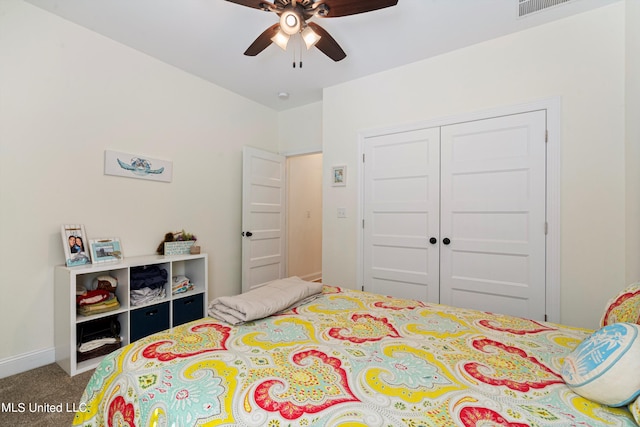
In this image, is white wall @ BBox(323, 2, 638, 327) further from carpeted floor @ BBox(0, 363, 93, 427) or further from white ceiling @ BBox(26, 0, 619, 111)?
carpeted floor @ BBox(0, 363, 93, 427)

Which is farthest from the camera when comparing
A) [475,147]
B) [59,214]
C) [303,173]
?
[303,173]

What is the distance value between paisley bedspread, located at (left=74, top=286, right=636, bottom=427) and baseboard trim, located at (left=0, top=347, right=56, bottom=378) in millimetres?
1630

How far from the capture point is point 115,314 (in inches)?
93.8

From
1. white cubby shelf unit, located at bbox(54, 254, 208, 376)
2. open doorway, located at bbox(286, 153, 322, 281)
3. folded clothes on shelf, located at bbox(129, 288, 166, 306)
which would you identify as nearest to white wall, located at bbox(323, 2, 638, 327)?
open doorway, located at bbox(286, 153, 322, 281)

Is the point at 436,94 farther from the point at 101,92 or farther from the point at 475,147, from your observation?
the point at 101,92

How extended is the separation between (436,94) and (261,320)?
2.57 m

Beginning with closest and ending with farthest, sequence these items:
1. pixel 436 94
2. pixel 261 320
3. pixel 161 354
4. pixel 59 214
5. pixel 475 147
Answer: pixel 161 354
pixel 261 320
pixel 59 214
pixel 475 147
pixel 436 94

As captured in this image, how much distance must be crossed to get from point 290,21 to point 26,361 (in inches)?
120

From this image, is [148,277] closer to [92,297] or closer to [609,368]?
[92,297]

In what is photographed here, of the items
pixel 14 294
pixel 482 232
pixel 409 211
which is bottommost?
pixel 14 294

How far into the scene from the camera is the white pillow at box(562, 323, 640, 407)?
783 mm

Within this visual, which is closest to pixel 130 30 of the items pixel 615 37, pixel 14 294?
pixel 14 294

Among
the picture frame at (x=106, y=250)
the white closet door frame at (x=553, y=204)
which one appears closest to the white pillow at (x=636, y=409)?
the white closet door frame at (x=553, y=204)

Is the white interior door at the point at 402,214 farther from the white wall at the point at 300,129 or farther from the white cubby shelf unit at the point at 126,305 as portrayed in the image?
the white cubby shelf unit at the point at 126,305
